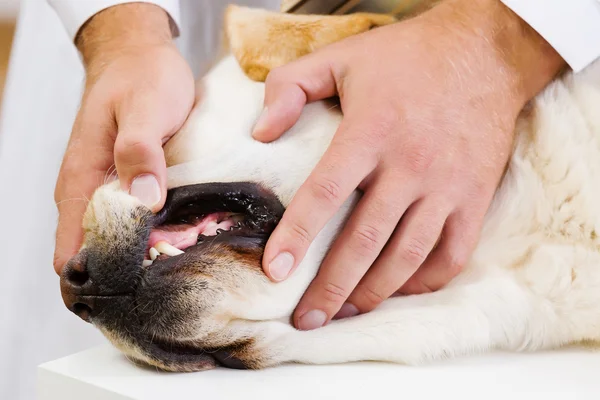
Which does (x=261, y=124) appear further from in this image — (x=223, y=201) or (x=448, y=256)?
(x=448, y=256)

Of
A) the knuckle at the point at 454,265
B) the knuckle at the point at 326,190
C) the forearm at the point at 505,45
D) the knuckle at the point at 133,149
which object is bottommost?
the knuckle at the point at 454,265

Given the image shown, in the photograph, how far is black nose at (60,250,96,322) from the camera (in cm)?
86

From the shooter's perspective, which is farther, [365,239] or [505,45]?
[505,45]

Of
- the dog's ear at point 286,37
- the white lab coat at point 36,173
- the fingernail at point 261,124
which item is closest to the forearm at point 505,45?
the dog's ear at point 286,37

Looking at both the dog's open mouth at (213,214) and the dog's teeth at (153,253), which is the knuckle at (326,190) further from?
the dog's teeth at (153,253)

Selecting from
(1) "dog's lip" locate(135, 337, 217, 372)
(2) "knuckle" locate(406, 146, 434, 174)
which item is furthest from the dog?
(2) "knuckle" locate(406, 146, 434, 174)

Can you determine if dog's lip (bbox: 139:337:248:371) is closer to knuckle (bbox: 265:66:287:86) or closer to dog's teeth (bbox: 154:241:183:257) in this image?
dog's teeth (bbox: 154:241:183:257)

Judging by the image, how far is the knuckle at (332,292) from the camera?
0.93 meters

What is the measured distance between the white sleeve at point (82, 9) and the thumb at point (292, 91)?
2.37ft

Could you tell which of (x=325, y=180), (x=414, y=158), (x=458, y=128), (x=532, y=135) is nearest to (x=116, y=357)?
(x=325, y=180)

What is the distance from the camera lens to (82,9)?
1.61 m

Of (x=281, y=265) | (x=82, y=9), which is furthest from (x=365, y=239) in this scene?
(x=82, y=9)

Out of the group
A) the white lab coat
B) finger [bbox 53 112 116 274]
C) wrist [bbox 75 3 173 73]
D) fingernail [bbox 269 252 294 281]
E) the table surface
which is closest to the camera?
the table surface

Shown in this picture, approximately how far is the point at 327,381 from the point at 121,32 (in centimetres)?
102
